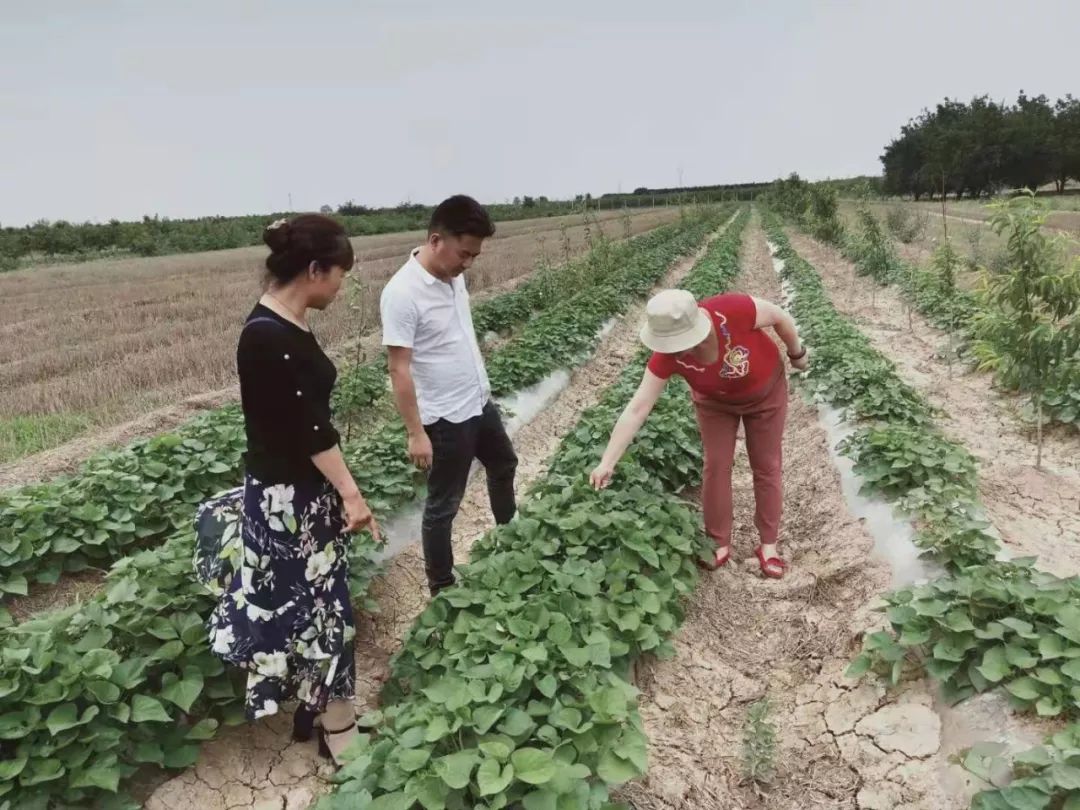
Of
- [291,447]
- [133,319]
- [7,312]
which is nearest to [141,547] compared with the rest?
[291,447]

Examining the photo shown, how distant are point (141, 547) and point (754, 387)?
3656mm

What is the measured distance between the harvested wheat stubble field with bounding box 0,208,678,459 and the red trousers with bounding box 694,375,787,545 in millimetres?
6040

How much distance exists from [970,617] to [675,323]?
1548mm

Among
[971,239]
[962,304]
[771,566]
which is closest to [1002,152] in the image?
[971,239]

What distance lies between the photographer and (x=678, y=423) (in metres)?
4.83

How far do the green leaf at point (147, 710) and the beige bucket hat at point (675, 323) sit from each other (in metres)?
2.23

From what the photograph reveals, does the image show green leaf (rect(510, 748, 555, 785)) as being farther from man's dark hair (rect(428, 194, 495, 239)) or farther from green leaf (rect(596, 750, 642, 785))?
man's dark hair (rect(428, 194, 495, 239))

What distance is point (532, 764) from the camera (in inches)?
76.0

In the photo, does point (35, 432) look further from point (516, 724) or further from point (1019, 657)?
point (1019, 657)

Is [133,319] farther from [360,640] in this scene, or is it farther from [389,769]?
[389,769]

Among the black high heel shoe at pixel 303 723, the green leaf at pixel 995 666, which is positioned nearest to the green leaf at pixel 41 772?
the black high heel shoe at pixel 303 723

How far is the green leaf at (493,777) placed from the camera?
1833 mm

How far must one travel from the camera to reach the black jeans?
123 inches

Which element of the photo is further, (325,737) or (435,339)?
(435,339)
